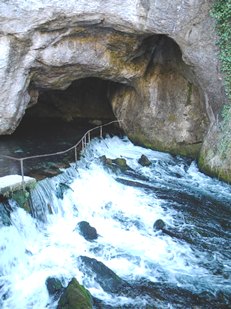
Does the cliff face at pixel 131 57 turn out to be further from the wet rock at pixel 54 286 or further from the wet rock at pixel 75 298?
the wet rock at pixel 75 298

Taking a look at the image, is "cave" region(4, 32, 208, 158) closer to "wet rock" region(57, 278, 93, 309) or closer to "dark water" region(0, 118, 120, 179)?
"dark water" region(0, 118, 120, 179)

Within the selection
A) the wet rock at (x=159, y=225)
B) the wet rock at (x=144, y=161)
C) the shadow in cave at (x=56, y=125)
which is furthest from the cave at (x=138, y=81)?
the wet rock at (x=159, y=225)

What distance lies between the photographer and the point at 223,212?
33.7ft

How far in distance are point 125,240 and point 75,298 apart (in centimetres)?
271

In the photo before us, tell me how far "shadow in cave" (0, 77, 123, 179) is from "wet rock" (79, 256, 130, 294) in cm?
338

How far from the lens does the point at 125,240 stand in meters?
8.92

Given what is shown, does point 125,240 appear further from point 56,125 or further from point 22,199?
point 56,125

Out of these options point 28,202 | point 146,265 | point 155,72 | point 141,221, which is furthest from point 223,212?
point 155,72

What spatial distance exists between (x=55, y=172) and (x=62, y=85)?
442 centimetres

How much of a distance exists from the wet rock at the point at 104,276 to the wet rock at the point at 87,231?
0.95 metres

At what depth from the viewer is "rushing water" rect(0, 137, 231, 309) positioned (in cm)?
718

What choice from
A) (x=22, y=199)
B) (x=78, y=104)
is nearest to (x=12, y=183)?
(x=22, y=199)

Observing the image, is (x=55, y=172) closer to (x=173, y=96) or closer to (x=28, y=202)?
(x=28, y=202)

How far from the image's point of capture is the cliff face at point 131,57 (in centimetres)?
1077
